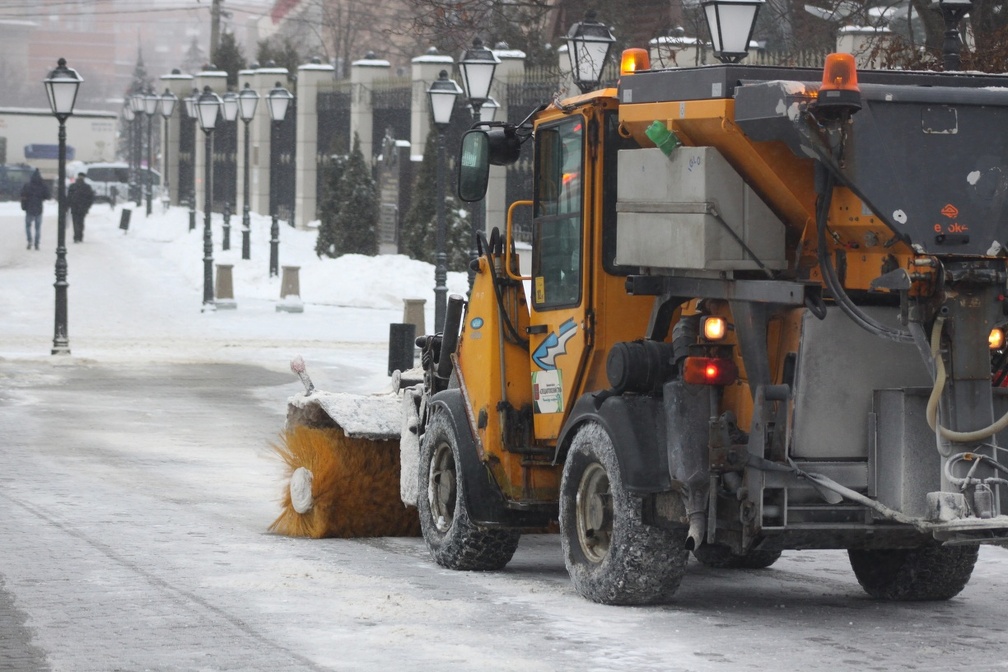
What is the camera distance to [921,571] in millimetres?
8891

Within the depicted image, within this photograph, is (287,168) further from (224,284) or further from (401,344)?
(401,344)

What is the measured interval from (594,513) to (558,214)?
154cm

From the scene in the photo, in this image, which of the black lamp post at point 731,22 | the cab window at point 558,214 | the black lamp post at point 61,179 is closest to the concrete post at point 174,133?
the black lamp post at point 61,179

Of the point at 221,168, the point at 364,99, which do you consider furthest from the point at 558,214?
the point at 221,168

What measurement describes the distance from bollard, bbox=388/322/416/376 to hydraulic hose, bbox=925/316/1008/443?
11.5 m

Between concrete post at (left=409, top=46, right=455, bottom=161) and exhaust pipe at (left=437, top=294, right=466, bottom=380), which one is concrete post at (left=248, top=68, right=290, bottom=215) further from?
exhaust pipe at (left=437, top=294, right=466, bottom=380)

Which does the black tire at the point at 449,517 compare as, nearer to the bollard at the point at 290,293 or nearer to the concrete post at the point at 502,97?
the bollard at the point at 290,293

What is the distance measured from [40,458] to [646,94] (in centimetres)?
801

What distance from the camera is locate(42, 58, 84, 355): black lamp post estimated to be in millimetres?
24125

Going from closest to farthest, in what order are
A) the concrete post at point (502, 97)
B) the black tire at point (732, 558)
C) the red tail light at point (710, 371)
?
the red tail light at point (710, 371) → the black tire at point (732, 558) → the concrete post at point (502, 97)

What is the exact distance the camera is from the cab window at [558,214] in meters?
8.81

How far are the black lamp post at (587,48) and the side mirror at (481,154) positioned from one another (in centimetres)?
831

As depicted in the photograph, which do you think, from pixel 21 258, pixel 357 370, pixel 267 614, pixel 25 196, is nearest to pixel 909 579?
pixel 267 614

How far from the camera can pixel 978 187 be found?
7.16 metres
